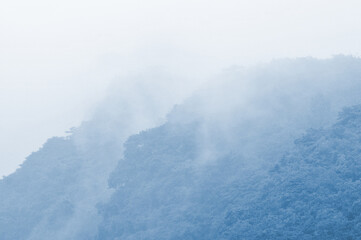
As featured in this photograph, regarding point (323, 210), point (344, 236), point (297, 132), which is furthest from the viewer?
point (297, 132)

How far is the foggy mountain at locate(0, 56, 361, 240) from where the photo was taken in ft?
45.3

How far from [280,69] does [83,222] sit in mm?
15676

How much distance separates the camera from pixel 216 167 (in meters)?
18.3

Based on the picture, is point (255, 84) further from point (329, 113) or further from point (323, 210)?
point (323, 210)

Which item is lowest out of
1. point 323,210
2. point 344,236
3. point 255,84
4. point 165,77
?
point 344,236

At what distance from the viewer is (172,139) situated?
2088 cm

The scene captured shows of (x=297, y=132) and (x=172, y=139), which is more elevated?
(x=172, y=139)

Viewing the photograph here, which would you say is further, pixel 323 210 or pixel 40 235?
pixel 40 235

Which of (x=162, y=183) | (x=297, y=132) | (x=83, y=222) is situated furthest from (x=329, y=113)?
(x=83, y=222)

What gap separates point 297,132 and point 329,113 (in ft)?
7.68

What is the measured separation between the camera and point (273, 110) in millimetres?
21156

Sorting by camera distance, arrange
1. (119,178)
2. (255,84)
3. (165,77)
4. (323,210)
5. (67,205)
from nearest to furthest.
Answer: (323,210), (119,178), (67,205), (255,84), (165,77)

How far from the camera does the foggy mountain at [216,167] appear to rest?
1381cm

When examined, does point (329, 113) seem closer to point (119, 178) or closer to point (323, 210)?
point (323, 210)
